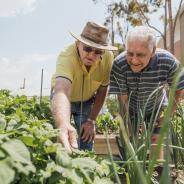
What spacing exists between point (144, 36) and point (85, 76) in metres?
0.53

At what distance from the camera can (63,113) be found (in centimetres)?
239

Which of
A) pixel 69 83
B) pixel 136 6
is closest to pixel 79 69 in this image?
pixel 69 83

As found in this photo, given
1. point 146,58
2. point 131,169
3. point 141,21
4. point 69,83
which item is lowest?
point 131,169

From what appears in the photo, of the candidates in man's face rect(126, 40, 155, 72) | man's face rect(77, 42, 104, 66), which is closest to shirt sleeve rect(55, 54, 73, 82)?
Answer: man's face rect(77, 42, 104, 66)

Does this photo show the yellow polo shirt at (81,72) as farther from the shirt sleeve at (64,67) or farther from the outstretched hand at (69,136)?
the outstretched hand at (69,136)

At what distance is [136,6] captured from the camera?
19781mm

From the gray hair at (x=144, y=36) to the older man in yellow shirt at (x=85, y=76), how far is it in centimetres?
17

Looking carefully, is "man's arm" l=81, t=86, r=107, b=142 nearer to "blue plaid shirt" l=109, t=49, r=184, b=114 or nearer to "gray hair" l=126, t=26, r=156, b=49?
"blue plaid shirt" l=109, t=49, r=184, b=114

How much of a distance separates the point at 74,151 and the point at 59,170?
320mm

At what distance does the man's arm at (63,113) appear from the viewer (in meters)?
1.95

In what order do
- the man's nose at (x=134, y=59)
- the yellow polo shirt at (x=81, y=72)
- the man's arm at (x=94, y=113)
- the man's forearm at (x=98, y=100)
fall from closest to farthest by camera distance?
the yellow polo shirt at (x=81, y=72) < the man's nose at (x=134, y=59) < the man's arm at (x=94, y=113) < the man's forearm at (x=98, y=100)

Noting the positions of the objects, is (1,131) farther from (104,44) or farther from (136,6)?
(136,6)

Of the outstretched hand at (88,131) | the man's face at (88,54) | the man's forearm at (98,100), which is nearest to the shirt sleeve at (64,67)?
the man's face at (88,54)

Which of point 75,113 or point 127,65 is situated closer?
point 127,65
